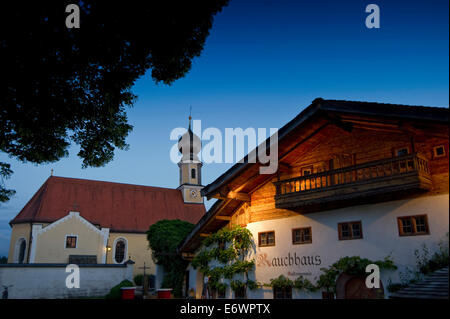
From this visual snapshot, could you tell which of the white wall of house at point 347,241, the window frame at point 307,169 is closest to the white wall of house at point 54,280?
the white wall of house at point 347,241

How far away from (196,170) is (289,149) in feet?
142

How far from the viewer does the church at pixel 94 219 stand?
3731cm

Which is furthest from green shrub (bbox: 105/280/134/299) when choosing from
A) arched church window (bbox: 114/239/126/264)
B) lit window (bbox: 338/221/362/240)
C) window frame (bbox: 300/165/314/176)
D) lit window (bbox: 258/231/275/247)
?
arched church window (bbox: 114/239/126/264)

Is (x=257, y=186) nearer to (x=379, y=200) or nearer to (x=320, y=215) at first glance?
(x=320, y=215)

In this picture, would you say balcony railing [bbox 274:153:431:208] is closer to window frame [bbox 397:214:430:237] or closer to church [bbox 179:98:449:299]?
church [bbox 179:98:449:299]

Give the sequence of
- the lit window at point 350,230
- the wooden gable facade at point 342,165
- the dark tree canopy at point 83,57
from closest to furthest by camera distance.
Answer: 1. the dark tree canopy at point 83,57
2. the wooden gable facade at point 342,165
3. the lit window at point 350,230

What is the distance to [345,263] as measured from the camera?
1425cm

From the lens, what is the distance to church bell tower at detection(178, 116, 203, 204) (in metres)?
56.3

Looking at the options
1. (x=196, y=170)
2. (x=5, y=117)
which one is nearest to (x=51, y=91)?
(x=5, y=117)

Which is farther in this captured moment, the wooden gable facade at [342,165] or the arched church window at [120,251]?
the arched church window at [120,251]

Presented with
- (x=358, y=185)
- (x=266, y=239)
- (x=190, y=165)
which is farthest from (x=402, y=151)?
(x=190, y=165)

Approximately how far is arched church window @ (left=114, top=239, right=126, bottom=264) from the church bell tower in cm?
1368

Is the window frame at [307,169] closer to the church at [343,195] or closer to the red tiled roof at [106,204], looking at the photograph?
the church at [343,195]

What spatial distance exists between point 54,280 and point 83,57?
19618 millimetres
